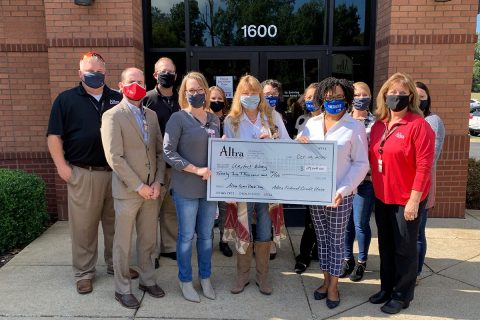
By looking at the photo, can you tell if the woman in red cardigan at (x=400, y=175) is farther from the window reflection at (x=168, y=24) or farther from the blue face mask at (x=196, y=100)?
the window reflection at (x=168, y=24)

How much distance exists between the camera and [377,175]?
334cm

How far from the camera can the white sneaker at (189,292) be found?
3.56 meters

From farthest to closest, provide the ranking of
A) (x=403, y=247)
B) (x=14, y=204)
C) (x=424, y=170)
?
1. (x=14, y=204)
2. (x=403, y=247)
3. (x=424, y=170)

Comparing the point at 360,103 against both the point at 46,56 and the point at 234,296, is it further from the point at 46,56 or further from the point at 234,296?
the point at 46,56

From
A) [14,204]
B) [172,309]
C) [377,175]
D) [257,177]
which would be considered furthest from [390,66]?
[14,204]

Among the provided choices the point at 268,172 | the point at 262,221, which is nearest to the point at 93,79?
the point at 268,172

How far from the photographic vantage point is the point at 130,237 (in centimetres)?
350

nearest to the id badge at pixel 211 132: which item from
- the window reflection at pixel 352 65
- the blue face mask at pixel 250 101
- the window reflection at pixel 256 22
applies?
the blue face mask at pixel 250 101

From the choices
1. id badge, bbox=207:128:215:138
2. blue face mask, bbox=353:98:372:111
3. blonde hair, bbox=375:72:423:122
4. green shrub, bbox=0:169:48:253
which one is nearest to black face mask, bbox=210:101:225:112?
id badge, bbox=207:128:215:138

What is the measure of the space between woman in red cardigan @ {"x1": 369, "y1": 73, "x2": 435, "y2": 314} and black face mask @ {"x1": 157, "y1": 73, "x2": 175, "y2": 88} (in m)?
2.04

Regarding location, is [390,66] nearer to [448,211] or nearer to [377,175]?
[448,211]

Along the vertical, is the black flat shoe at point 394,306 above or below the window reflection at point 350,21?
below

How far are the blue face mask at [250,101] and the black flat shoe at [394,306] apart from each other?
2.02 metres

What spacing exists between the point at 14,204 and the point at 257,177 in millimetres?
3123
